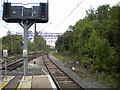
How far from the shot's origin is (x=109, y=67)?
1566 centimetres

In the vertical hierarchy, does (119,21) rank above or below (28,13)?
below

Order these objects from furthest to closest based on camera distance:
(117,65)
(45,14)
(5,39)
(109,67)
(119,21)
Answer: (5,39)
(45,14)
(109,67)
(117,65)
(119,21)

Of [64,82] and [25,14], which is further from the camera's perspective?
[25,14]

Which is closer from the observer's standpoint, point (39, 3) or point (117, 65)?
→ point (117, 65)

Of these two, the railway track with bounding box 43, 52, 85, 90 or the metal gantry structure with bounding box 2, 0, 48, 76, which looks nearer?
the railway track with bounding box 43, 52, 85, 90

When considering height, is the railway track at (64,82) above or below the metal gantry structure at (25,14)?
below

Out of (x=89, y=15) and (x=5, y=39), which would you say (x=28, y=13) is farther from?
Answer: (x=5, y=39)

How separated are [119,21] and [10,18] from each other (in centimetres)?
936

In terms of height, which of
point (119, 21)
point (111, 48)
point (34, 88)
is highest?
point (119, 21)

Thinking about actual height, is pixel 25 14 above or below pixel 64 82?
above

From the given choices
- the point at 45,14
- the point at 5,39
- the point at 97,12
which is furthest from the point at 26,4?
the point at 5,39

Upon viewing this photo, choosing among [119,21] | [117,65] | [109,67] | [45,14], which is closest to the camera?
[119,21]

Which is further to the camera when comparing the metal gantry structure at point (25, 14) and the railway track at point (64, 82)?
the metal gantry structure at point (25, 14)

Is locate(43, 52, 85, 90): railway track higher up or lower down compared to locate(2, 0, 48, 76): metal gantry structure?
lower down
